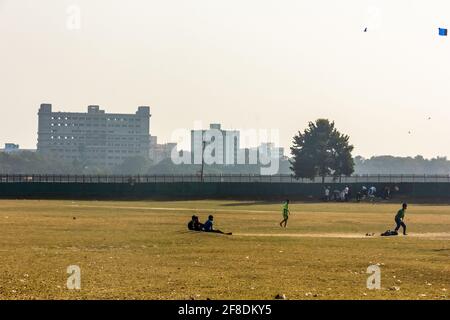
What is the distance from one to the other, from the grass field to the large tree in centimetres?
9197

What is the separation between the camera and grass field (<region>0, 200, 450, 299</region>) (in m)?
19.3

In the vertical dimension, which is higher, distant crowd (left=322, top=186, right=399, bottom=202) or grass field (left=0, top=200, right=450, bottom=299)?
distant crowd (left=322, top=186, right=399, bottom=202)

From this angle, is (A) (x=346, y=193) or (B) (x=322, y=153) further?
Answer: (B) (x=322, y=153)

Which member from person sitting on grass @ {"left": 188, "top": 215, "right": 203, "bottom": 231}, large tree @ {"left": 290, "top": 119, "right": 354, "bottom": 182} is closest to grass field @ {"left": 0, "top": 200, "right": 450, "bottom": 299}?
person sitting on grass @ {"left": 188, "top": 215, "right": 203, "bottom": 231}

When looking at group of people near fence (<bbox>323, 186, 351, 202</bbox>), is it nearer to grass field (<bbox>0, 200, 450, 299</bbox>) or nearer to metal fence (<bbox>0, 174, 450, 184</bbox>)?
metal fence (<bbox>0, 174, 450, 184</bbox>)

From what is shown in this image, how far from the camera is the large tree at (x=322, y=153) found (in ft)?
453

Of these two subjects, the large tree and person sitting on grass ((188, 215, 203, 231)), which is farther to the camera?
the large tree

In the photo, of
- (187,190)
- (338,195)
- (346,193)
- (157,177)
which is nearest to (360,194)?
(346,193)

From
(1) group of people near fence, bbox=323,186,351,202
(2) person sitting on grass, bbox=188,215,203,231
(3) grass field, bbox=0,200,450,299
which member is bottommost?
(3) grass field, bbox=0,200,450,299

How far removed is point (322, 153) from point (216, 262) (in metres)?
113

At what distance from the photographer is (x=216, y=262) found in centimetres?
2642

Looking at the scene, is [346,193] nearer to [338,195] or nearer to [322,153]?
[338,195]

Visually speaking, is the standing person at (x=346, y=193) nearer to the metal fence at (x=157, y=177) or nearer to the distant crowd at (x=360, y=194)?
the distant crowd at (x=360, y=194)
